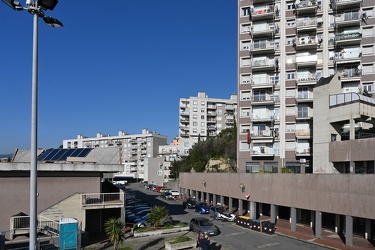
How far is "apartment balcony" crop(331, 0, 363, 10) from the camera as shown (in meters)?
48.6

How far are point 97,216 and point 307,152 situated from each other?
30705 mm

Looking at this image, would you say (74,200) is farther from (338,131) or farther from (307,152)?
(307,152)

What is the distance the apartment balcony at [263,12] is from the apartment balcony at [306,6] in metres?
3.32

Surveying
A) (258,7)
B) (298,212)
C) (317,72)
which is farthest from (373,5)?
(298,212)

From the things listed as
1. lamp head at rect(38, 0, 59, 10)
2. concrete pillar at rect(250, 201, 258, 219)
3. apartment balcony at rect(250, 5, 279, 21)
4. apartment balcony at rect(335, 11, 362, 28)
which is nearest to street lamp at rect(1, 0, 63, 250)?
lamp head at rect(38, 0, 59, 10)

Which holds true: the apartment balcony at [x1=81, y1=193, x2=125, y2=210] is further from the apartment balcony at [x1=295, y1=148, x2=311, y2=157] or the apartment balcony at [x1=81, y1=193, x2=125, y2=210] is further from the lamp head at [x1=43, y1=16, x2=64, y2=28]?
the apartment balcony at [x1=295, y1=148, x2=311, y2=157]

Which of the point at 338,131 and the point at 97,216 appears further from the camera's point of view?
the point at 338,131

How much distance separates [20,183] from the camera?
25672 millimetres

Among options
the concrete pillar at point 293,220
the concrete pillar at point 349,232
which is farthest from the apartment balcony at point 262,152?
the concrete pillar at point 349,232

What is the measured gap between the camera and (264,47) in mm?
54438

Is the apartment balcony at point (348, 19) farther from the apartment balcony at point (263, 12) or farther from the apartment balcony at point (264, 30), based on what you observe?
the apartment balcony at point (263, 12)

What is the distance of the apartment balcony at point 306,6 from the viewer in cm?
5138

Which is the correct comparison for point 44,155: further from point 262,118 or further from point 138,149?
point 138,149

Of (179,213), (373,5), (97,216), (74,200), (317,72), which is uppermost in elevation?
(373,5)
